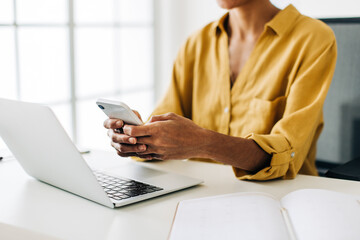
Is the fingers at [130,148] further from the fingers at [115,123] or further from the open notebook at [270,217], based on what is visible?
the open notebook at [270,217]

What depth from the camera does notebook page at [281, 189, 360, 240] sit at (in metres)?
0.65

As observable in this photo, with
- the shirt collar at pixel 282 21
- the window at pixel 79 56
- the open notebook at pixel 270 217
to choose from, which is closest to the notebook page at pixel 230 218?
the open notebook at pixel 270 217

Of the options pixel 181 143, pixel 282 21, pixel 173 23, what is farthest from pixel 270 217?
pixel 173 23

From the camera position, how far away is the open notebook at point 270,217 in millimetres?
663

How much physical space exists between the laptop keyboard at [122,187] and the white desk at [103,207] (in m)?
0.03

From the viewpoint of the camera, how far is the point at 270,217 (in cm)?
72

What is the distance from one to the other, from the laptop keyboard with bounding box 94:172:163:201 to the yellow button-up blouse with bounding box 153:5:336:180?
0.24m

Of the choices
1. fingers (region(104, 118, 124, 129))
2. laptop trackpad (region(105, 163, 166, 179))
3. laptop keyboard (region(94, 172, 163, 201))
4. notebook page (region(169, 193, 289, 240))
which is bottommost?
laptop trackpad (region(105, 163, 166, 179))

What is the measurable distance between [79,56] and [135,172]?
1.50 meters

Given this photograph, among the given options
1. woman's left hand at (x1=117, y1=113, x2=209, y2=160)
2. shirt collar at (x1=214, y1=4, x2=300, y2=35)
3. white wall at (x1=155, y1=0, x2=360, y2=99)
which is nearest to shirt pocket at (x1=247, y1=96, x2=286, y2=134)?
shirt collar at (x1=214, y1=4, x2=300, y2=35)

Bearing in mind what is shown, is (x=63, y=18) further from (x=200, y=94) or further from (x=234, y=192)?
(x=234, y=192)

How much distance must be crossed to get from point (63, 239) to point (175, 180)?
1.09 feet

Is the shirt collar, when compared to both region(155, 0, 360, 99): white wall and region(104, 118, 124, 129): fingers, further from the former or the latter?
region(155, 0, 360, 99): white wall

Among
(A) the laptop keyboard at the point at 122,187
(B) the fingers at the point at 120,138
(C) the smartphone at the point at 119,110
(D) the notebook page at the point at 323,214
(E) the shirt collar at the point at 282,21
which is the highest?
(E) the shirt collar at the point at 282,21
